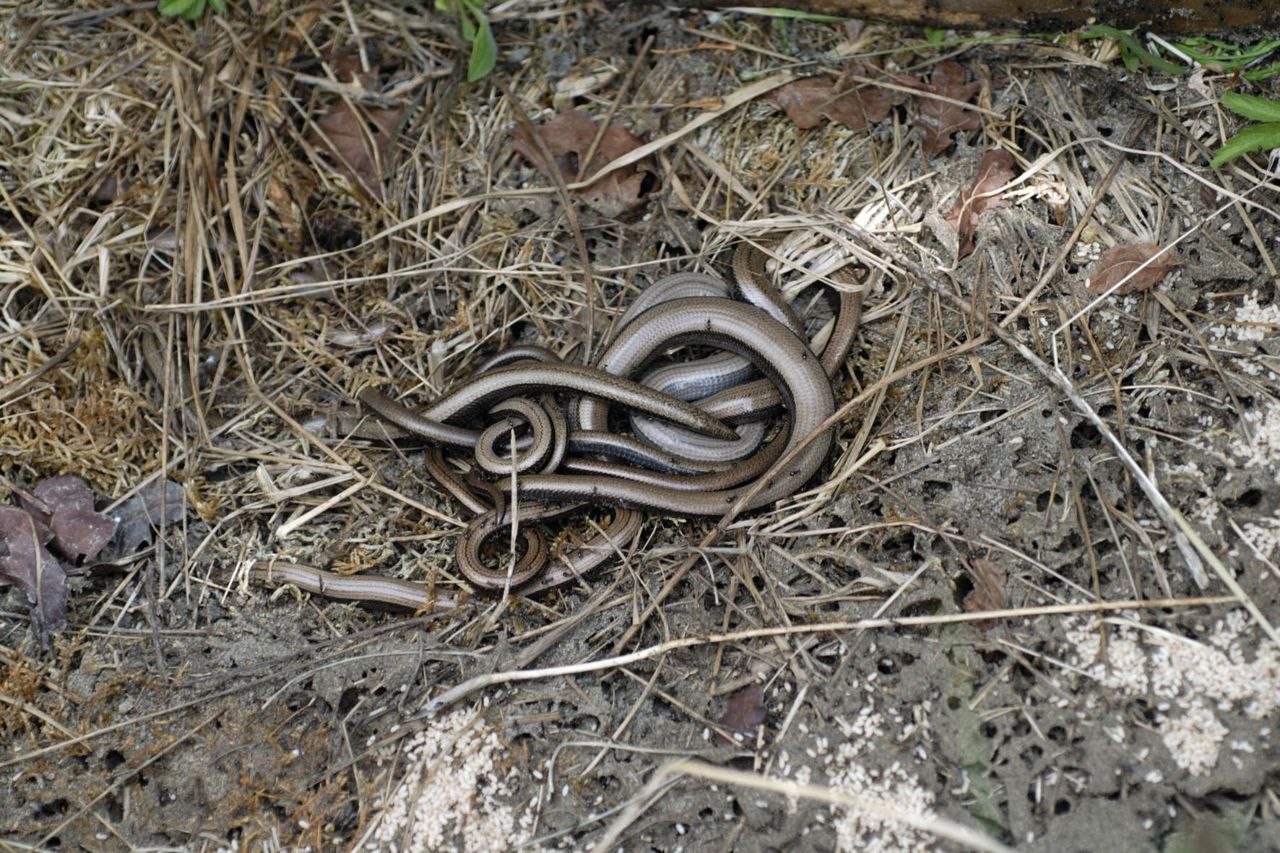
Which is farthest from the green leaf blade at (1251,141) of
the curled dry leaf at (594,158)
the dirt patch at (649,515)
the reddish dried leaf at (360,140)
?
the reddish dried leaf at (360,140)

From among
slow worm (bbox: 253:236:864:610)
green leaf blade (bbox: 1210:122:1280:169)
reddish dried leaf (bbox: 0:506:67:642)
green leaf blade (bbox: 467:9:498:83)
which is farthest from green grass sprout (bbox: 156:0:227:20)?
green leaf blade (bbox: 1210:122:1280:169)

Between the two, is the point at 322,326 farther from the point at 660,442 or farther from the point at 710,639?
the point at 710,639

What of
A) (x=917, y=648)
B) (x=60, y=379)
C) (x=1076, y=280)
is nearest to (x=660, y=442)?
(x=917, y=648)

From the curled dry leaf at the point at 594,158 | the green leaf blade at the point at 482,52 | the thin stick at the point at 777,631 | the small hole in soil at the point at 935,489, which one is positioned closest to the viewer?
the thin stick at the point at 777,631

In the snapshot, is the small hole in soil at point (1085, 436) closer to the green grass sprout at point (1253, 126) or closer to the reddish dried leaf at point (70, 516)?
the green grass sprout at point (1253, 126)

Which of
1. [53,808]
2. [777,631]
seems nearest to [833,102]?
[777,631]

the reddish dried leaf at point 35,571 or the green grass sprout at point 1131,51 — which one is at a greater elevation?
the green grass sprout at point 1131,51

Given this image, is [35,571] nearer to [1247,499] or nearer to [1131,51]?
[1247,499]
